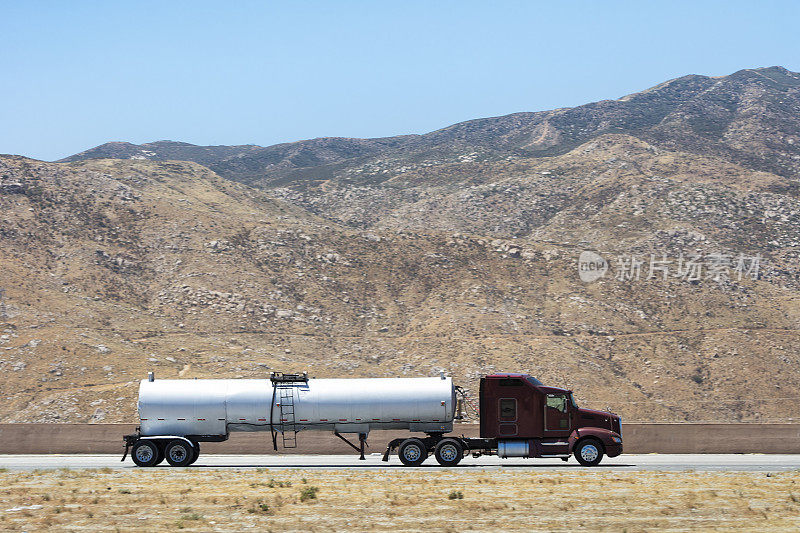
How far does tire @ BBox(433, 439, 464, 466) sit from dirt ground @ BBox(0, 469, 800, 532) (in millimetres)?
3337

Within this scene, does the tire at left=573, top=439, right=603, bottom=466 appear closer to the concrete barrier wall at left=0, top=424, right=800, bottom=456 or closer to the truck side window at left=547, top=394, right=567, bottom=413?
the truck side window at left=547, top=394, right=567, bottom=413

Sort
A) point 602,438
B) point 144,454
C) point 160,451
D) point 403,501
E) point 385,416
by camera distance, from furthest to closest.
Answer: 1. point 160,451
2. point 144,454
3. point 385,416
4. point 602,438
5. point 403,501

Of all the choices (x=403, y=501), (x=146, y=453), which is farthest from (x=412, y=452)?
(x=146, y=453)

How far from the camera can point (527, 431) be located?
1159 inches

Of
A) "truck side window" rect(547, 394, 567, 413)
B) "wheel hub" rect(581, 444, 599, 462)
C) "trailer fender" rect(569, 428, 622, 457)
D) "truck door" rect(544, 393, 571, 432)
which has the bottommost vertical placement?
"wheel hub" rect(581, 444, 599, 462)

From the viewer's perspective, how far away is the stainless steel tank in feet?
98.2

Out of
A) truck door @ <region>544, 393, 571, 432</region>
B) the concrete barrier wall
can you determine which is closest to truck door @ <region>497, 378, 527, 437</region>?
truck door @ <region>544, 393, 571, 432</region>

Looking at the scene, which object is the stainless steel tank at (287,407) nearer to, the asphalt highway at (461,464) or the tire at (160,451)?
the tire at (160,451)

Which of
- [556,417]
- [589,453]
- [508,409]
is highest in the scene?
[508,409]

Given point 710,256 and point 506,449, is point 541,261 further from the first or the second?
point 506,449

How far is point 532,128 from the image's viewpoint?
186500 millimetres

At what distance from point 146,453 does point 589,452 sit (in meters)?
16.5

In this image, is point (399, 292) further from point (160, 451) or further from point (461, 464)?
point (160, 451)

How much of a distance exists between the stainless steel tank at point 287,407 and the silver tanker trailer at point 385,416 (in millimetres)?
37
